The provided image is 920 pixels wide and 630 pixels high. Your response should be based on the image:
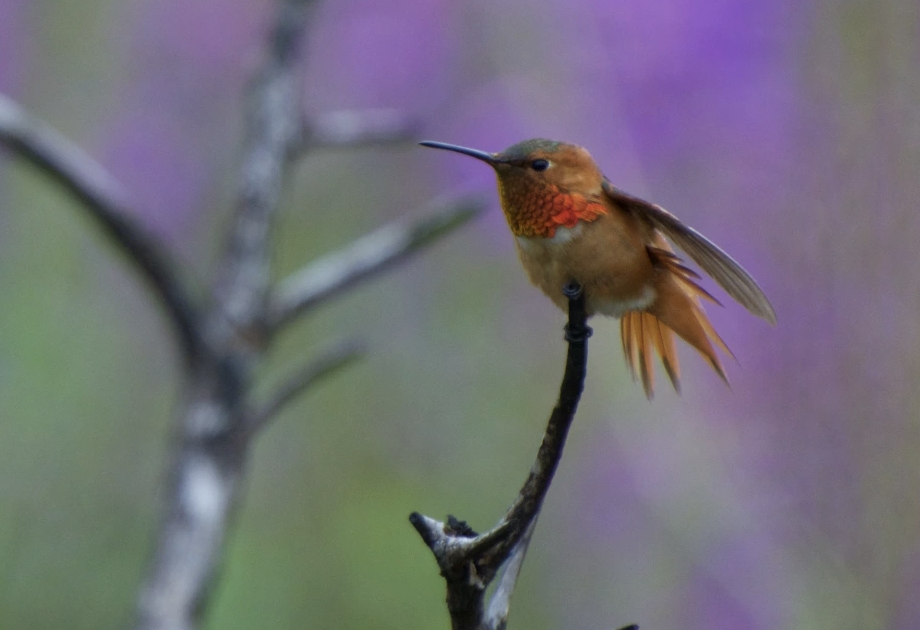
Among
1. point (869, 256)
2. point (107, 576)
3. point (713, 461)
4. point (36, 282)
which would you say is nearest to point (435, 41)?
point (36, 282)

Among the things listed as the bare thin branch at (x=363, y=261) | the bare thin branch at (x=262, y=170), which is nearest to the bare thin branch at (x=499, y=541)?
the bare thin branch at (x=363, y=261)

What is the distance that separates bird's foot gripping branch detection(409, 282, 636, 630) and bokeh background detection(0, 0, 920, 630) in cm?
109

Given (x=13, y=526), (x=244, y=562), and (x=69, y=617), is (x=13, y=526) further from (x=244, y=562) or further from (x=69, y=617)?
(x=244, y=562)

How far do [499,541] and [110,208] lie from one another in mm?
900

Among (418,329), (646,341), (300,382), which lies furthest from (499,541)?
(418,329)

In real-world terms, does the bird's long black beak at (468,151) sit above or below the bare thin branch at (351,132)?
below

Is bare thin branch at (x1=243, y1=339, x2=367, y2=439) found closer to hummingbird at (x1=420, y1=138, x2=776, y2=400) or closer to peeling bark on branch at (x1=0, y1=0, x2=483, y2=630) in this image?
peeling bark on branch at (x1=0, y1=0, x2=483, y2=630)

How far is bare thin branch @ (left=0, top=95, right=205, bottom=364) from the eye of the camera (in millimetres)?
1260

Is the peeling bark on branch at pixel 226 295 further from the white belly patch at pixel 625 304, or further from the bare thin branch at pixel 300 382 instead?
the white belly patch at pixel 625 304

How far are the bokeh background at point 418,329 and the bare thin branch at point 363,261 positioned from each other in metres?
0.50

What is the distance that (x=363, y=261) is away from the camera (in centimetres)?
142

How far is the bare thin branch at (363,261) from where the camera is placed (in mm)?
1367

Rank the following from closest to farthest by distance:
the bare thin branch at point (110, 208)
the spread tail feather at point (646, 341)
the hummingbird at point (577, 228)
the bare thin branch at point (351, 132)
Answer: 1. the hummingbird at point (577, 228)
2. the spread tail feather at point (646, 341)
3. the bare thin branch at point (110, 208)
4. the bare thin branch at point (351, 132)

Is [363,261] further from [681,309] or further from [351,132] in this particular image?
[681,309]
